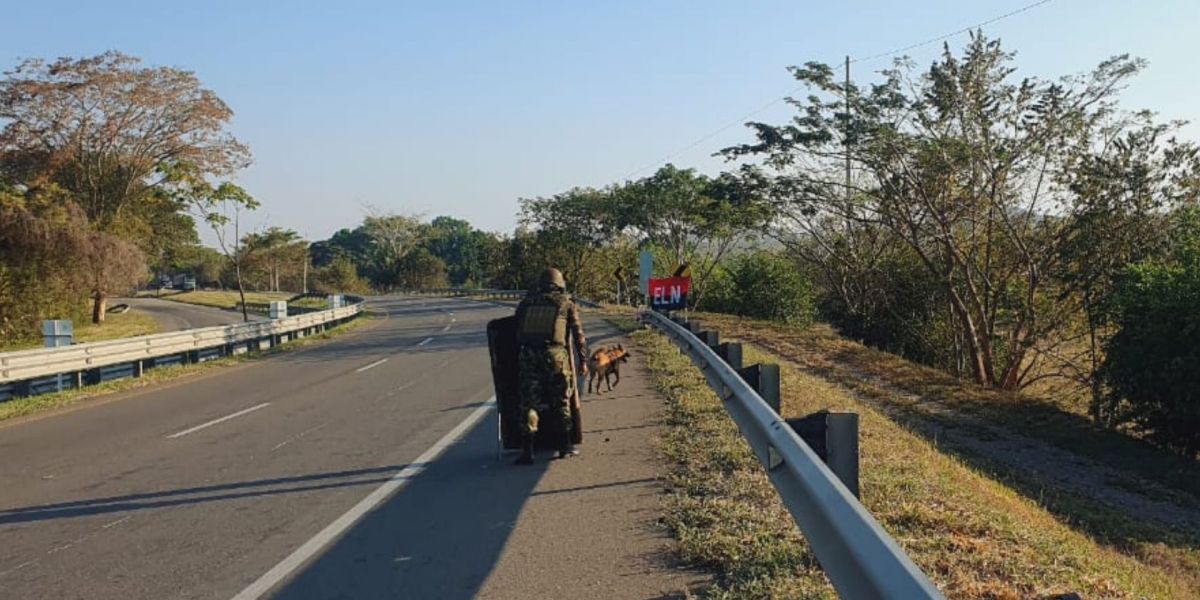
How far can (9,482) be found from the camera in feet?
25.9

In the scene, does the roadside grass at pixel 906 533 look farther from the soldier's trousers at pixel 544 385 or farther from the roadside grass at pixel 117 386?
the roadside grass at pixel 117 386

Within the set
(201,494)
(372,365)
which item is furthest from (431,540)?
(372,365)

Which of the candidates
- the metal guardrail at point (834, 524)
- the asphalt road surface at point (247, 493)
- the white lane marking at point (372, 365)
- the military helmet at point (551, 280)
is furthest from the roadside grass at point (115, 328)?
the metal guardrail at point (834, 524)

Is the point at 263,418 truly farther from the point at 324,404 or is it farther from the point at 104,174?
the point at 104,174

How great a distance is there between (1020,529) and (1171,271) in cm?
1131

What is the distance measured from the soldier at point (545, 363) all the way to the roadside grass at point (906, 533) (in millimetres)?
1099

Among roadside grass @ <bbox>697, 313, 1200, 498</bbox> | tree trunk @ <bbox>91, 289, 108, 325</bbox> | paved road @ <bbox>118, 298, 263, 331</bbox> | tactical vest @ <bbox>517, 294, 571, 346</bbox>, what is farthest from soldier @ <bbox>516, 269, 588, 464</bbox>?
tree trunk @ <bbox>91, 289, 108, 325</bbox>

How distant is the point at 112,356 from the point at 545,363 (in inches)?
473

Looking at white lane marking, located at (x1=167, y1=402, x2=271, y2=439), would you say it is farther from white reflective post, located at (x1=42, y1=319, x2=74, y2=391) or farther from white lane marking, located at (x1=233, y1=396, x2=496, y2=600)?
white reflective post, located at (x1=42, y1=319, x2=74, y2=391)

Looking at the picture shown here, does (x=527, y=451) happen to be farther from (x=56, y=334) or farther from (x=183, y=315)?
(x=183, y=315)

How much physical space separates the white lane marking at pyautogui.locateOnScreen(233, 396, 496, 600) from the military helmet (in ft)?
6.44

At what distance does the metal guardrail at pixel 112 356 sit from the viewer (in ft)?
46.3

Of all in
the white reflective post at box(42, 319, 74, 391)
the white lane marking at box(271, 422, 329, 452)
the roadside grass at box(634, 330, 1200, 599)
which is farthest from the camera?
the white reflective post at box(42, 319, 74, 391)

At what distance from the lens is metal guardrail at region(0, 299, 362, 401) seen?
14102 millimetres
